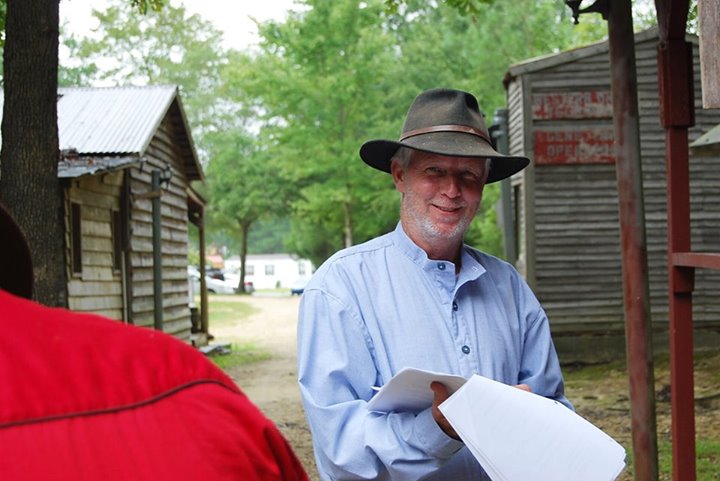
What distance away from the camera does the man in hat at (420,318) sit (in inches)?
102

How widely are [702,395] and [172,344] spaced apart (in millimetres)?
10958

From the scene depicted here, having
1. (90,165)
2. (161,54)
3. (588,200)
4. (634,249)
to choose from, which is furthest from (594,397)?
(161,54)

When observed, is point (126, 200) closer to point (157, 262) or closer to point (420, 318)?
point (157, 262)

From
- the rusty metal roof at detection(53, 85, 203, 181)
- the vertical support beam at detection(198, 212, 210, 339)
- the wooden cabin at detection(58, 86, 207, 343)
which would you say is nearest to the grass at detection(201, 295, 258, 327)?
the vertical support beam at detection(198, 212, 210, 339)

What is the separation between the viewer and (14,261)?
1.01 m

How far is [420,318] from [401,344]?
11 centimetres

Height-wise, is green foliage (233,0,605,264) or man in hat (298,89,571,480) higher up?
green foliage (233,0,605,264)

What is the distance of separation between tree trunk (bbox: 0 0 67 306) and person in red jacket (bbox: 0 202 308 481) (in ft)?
20.1

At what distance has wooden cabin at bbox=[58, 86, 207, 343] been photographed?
1389 centimetres

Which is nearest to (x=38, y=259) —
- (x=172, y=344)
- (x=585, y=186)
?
(x=172, y=344)

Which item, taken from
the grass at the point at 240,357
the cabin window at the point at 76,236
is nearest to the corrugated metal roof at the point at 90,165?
the cabin window at the point at 76,236

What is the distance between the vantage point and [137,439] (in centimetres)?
88

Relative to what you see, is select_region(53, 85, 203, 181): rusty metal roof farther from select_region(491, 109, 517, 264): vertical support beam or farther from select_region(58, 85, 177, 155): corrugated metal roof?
select_region(491, 109, 517, 264): vertical support beam

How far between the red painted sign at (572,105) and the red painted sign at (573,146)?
8.9 inches
